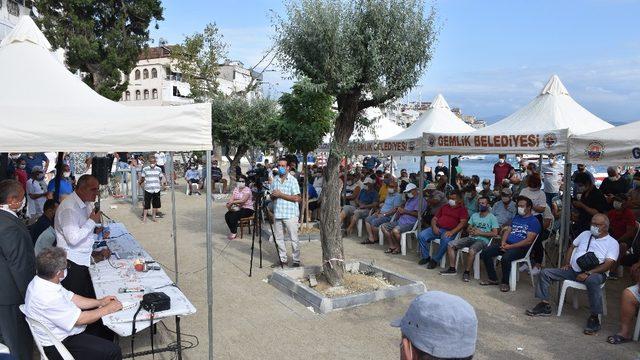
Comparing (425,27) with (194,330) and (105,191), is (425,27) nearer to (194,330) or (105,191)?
(194,330)

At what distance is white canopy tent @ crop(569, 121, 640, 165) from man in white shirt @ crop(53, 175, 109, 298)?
6378mm

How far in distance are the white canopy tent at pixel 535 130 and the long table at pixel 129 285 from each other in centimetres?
561

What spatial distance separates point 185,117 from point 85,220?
1755 millimetres

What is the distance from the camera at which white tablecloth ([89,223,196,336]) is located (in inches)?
150

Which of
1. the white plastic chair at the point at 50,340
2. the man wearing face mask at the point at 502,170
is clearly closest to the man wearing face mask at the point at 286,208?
the white plastic chair at the point at 50,340

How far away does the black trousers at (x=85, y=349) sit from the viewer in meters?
3.46

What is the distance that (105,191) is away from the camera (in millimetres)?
18453

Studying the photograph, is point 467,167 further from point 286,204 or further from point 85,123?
point 85,123

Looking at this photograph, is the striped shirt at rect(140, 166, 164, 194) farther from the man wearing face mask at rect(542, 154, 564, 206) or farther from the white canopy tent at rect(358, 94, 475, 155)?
the man wearing face mask at rect(542, 154, 564, 206)

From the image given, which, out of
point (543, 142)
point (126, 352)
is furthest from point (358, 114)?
point (126, 352)

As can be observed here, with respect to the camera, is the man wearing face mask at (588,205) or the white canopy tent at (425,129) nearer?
the man wearing face mask at (588,205)

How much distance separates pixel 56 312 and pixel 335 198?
4.24 metres

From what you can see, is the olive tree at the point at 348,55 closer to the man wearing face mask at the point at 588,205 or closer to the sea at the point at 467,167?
the man wearing face mask at the point at 588,205

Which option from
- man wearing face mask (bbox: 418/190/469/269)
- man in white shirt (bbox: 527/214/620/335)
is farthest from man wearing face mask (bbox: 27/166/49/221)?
man in white shirt (bbox: 527/214/620/335)
